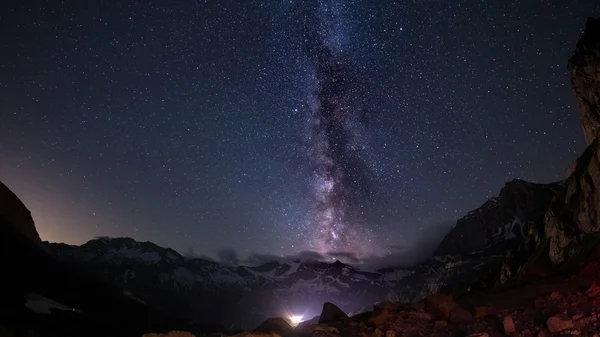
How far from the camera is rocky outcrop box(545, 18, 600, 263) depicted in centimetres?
3956

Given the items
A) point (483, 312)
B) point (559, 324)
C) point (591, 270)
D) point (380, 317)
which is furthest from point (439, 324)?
point (591, 270)

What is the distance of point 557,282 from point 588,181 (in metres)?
36.2

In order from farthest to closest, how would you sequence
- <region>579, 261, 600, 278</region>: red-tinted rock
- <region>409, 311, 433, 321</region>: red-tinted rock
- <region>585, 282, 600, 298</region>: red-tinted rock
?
<region>579, 261, 600, 278</region>: red-tinted rock
<region>409, 311, 433, 321</region>: red-tinted rock
<region>585, 282, 600, 298</region>: red-tinted rock

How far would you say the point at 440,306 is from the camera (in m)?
11.7

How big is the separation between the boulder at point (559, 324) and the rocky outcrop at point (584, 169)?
36136 mm

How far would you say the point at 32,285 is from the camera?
8000 cm

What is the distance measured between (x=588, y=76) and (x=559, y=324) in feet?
152

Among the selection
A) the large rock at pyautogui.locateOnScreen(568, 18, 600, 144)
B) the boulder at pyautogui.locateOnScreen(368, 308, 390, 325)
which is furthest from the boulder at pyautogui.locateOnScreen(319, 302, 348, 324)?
the large rock at pyautogui.locateOnScreen(568, 18, 600, 144)

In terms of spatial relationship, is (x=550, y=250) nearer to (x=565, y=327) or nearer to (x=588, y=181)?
(x=588, y=181)

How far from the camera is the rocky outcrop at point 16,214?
373 ft

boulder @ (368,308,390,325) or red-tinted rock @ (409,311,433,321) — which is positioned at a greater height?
red-tinted rock @ (409,311,433,321)

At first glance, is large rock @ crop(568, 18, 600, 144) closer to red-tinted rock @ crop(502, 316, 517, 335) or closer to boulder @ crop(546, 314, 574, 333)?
red-tinted rock @ crop(502, 316, 517, 335)

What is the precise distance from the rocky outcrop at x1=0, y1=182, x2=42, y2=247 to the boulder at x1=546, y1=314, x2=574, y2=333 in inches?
5443

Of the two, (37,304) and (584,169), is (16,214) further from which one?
(584,169)
